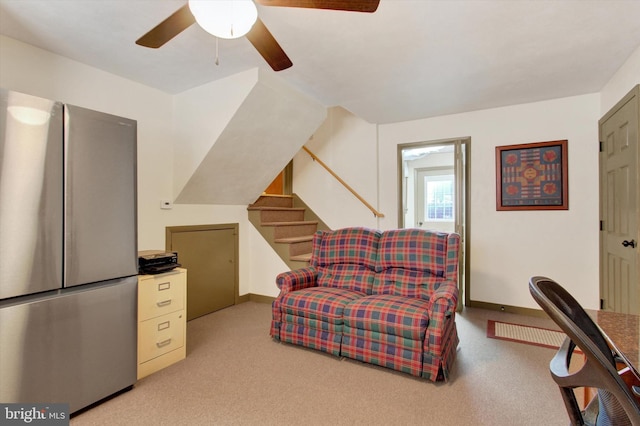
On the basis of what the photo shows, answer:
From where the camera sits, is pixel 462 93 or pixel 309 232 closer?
pixel 462 93

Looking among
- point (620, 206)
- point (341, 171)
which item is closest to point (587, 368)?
point (620, 206)

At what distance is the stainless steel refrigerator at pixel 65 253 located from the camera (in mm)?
1633

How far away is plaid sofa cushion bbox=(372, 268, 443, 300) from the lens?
2.64m

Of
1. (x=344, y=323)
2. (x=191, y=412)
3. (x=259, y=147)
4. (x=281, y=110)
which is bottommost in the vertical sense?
(x=191, y=412)

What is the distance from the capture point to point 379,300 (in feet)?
8.16

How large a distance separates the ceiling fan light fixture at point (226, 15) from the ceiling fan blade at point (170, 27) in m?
0.05

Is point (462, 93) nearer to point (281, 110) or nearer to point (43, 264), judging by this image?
point (281, 110)

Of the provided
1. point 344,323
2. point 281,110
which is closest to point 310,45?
point 281,110

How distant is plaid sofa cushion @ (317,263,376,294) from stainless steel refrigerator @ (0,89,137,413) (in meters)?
1.62

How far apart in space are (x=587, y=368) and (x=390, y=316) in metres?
1.55

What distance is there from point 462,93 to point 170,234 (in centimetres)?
331

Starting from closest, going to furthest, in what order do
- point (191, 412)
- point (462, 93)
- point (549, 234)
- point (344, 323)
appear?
1. point (191, 412)
2. point (344, 323)
3. point (462, 93)
4. point (549, 234)

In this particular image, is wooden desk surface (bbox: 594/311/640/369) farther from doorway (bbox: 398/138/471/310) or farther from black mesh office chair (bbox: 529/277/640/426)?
doorway (bbox: 398/138/471/310)

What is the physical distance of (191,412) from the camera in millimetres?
1861
